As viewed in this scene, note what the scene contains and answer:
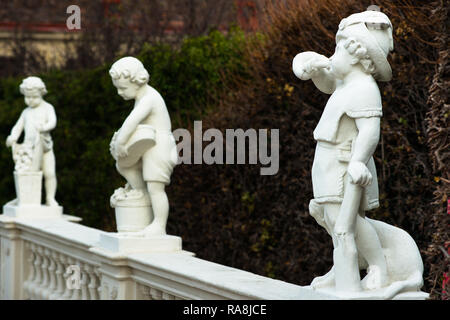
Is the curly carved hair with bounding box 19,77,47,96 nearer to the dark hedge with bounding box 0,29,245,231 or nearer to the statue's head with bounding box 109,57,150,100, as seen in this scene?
the dark hedge with bounding box 0,29,245,231

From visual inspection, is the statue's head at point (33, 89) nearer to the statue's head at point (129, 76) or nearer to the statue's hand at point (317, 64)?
the statue's head at point (129, 76)

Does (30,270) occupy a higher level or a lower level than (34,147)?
lower

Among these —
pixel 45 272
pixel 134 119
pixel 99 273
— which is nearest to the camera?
pixel 134 119

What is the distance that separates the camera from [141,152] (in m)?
5.79

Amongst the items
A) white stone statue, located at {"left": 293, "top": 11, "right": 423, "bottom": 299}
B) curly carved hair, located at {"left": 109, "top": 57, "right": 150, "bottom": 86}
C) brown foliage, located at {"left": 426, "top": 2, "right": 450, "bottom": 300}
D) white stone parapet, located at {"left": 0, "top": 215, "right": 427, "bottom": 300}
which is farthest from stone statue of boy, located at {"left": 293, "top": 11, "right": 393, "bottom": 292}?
curly carved hair, located at {"left": 109, "top": 57, "right": 150, "bottom": 86}

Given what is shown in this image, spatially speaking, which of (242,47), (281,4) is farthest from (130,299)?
(242,47)

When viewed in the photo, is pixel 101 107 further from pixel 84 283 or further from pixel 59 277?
pixel 84 283

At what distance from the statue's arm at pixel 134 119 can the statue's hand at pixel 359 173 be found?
238 cm

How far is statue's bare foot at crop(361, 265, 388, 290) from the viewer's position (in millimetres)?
3754

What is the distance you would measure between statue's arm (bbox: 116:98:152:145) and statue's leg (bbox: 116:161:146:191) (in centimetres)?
33

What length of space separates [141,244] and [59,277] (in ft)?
5.05

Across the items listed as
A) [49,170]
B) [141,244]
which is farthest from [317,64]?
[49,170]

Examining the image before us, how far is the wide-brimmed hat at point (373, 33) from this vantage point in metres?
3.66

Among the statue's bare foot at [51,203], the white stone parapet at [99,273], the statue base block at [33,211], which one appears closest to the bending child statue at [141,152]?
the white stone parapet at [99,273]
